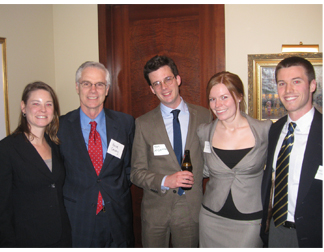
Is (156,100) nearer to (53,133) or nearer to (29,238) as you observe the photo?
(53,133)

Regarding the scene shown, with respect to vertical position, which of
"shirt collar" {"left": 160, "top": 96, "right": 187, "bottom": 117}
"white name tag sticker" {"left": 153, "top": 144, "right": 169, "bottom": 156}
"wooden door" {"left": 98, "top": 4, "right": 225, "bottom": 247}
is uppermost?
"wooden door" {"left": 98, "top": 4, "right": 225, "bottom": 247}

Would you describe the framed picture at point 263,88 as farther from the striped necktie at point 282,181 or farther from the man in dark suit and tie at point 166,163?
the striped necktie at point 282,181

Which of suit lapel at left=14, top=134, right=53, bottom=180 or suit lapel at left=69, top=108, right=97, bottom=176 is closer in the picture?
suit lapel at left=14, top=134, right=53, bottom=180

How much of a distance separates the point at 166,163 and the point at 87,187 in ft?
2.30

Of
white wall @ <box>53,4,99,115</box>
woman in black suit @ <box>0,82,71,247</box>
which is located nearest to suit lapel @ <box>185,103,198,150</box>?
woman in black suit @ <box>0,82,71,247</box>

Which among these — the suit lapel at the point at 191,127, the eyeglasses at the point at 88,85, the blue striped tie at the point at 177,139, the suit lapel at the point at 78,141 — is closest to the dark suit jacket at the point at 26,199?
the suit lapel at the point at 78,141

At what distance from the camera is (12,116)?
2.74 meters

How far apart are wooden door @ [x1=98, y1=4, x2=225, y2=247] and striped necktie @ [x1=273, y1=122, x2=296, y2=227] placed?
139cm

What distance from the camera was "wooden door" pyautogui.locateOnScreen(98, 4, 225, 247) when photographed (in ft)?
9.37

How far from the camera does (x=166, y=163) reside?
208 centimetres

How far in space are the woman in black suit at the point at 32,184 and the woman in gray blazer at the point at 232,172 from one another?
119cm

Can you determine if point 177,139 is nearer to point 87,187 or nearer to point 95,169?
point 95,169

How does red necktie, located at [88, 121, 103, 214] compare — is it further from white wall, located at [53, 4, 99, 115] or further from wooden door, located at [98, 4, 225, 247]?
white wall, located at [53, 4, 99, 115]

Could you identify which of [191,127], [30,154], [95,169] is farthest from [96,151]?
[191,127]
